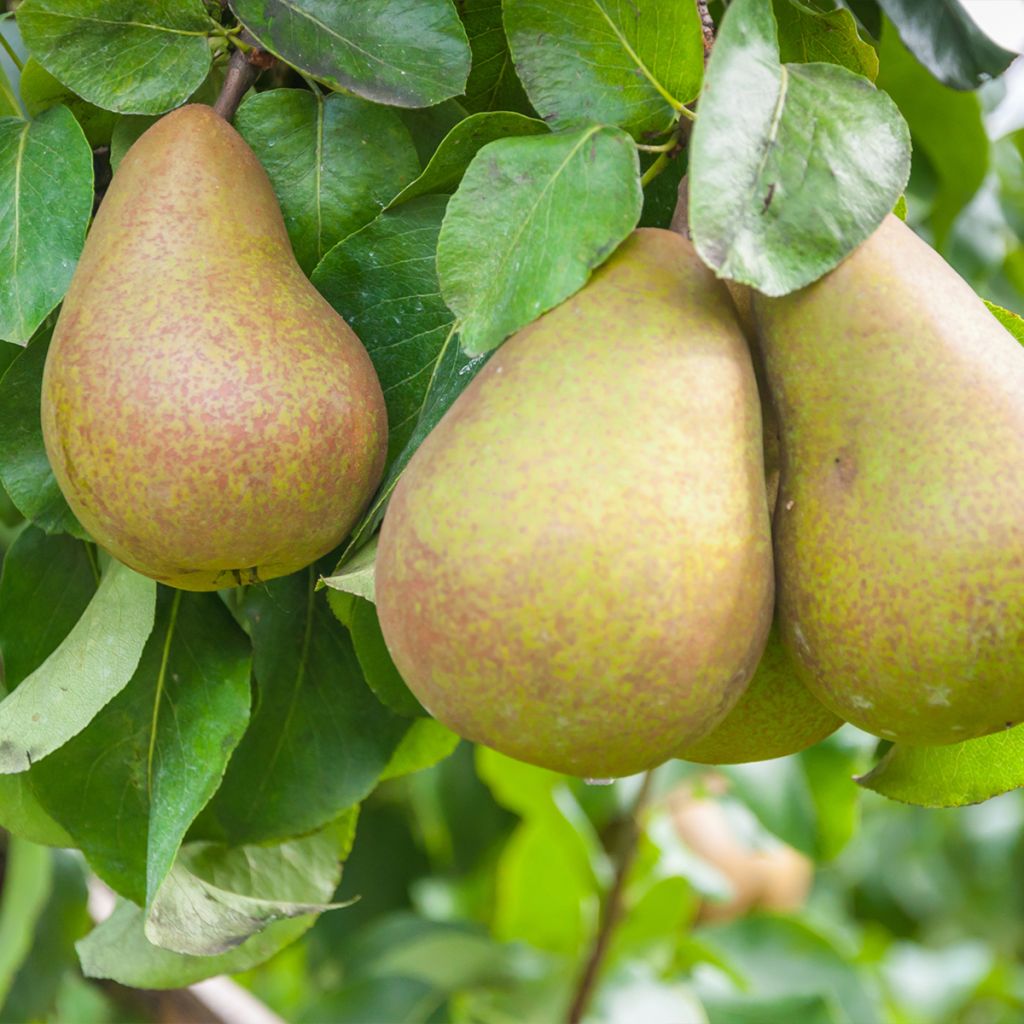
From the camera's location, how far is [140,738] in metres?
0.87

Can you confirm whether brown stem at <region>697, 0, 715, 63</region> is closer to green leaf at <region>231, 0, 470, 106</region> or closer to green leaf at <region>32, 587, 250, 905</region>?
green leaf at <region>231, 0, 470, 106</region>

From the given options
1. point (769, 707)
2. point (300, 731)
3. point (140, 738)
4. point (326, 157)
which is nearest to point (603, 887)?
point (300, 731)

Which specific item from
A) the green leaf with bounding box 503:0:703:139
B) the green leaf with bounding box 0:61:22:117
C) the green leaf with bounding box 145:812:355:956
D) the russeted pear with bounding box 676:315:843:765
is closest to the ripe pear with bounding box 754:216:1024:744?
the russeted pear with bounding box 676:315:843:765

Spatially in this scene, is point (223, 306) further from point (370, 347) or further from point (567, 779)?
point (567, 779)

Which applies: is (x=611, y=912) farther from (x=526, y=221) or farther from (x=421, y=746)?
(x=526, y=221)

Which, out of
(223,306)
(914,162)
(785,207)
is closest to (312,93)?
(223,306)

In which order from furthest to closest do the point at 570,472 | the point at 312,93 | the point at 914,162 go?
the point at 914,162 < the point at 312,93 < the point at 570,472

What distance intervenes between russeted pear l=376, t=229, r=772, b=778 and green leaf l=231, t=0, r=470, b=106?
170 mm

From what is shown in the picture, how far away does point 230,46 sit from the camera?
79 cm

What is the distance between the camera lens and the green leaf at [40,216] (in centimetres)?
72

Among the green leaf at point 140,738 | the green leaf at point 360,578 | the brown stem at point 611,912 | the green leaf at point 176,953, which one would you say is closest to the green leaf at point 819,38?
the green leaf at point 360,578

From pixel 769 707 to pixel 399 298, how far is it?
0.30 m

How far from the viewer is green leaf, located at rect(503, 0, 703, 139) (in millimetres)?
686

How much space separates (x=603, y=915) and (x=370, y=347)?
109 cm
